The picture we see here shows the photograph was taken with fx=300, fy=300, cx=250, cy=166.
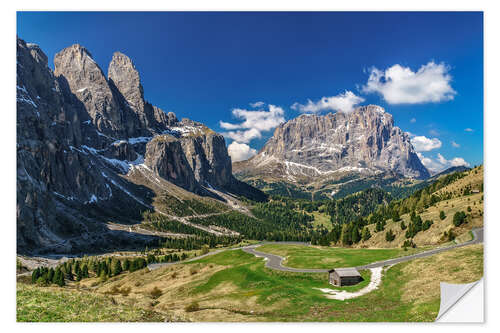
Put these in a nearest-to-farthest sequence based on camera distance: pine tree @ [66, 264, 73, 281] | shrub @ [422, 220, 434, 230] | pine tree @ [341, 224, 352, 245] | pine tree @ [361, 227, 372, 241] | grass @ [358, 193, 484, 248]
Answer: grass @ [358, 193, 484, 248] → shrub @ [422, 220, 434, 230] → pine tree @ [66, 264, 73, 281] → pine tree @ [361, 227, 372, 241] → pine tree @ [341, 224, 352, 245]

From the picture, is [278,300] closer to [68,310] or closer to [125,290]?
[68,310]

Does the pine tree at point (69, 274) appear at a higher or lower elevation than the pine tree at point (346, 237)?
lower

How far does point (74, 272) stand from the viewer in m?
89.3

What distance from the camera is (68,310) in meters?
30.2

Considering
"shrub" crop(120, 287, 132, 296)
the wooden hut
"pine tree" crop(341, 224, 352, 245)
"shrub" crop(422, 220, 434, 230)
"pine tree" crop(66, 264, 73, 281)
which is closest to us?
the wooden hut

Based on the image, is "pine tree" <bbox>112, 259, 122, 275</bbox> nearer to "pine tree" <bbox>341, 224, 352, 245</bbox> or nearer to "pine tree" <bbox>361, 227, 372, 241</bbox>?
"pine tree" <bbox>341, 224, 352, 245</bbox>

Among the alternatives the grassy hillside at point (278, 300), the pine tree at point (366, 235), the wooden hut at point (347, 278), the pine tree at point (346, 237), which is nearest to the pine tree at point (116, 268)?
the grassy hillside at point (278, 300)

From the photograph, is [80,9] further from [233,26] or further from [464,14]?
[464,14]

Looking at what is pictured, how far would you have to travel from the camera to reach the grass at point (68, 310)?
2928 cm

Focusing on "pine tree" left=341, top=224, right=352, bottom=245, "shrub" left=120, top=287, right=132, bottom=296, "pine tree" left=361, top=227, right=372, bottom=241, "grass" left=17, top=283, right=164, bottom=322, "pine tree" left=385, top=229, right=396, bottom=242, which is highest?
"grass" left=17, top=283, right=164, bottom=322

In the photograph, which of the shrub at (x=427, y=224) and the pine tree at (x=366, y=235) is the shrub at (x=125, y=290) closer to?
the pine tree at (x=366, y=235)

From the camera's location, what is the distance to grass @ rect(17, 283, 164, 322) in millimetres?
29281

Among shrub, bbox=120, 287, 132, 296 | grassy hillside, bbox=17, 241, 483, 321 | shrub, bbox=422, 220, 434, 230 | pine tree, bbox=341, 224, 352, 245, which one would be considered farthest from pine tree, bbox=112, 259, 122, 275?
shrub, bbox=422, 220, 434, 230

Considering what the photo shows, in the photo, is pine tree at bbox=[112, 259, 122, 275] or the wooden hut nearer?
the wooden hut
